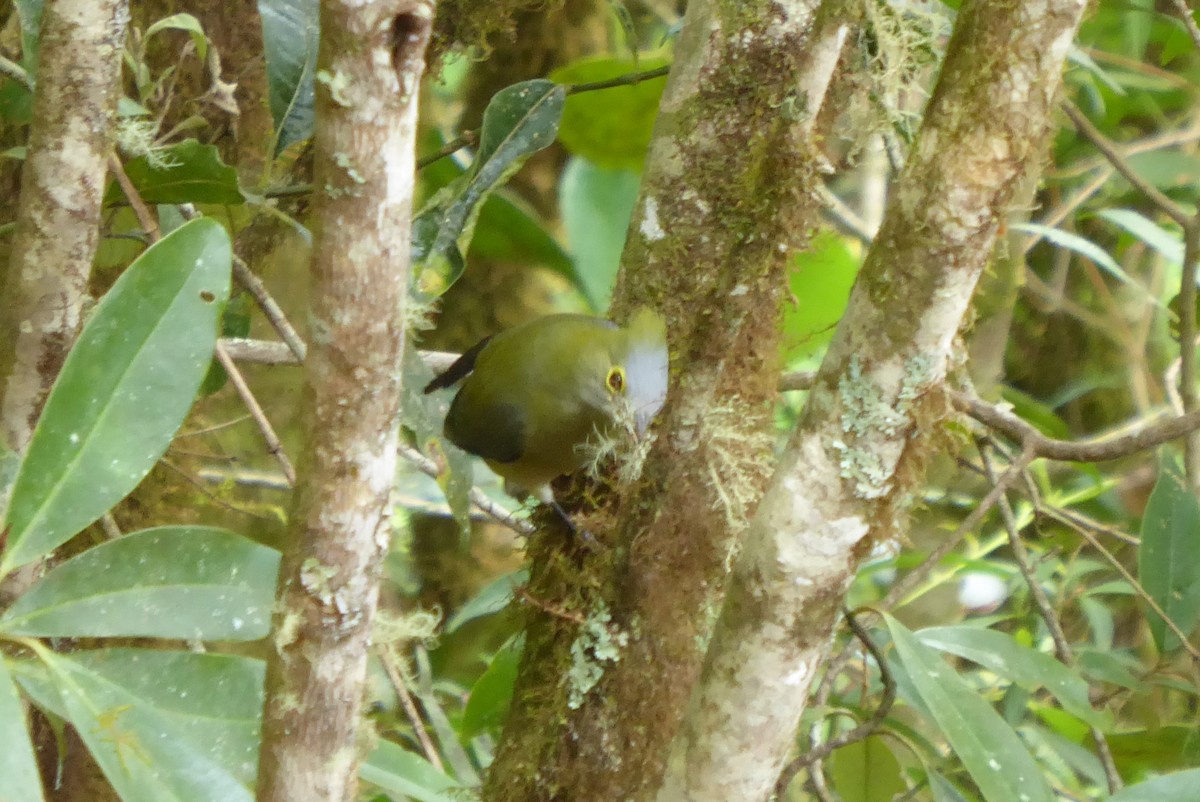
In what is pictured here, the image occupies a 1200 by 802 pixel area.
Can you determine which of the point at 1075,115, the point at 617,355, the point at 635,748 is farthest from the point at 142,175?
the point at 1075,115

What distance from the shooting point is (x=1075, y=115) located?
1.97 metres

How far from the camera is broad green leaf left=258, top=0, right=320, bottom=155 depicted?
1476mm

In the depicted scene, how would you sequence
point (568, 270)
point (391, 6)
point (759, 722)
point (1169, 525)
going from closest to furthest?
point (391, 6)
point (759, 722)
point (1169, 525)
point (568, 270)

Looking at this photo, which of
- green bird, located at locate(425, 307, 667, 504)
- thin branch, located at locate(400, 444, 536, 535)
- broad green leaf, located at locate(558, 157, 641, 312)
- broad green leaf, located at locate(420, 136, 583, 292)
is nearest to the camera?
green bird, located at locate(425, 307, 667, 504)

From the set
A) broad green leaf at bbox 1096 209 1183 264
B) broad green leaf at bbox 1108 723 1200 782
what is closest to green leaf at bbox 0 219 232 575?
broad green leaf at bbox 1108 723 1200 782

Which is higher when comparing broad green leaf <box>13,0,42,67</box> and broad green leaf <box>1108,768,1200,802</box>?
broad green leaf <box>13,0,42,67</box>

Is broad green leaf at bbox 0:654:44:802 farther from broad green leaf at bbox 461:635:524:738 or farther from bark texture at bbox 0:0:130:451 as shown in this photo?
broad green leaf at bbox 461:635:524:738

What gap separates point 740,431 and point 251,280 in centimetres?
77

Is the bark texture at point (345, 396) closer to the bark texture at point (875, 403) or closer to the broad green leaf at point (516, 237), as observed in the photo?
the bark texture at point (875, 403)

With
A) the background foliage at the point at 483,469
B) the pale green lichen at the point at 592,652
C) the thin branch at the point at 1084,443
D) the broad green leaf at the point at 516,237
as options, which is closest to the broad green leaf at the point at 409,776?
the background foliage at the point at 483,469

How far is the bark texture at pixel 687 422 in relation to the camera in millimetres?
1450

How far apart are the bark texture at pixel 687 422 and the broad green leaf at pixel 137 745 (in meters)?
0.53

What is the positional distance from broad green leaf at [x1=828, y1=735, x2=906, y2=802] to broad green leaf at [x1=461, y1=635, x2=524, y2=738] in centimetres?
63

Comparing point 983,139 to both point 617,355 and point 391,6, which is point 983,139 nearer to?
point 391,6
